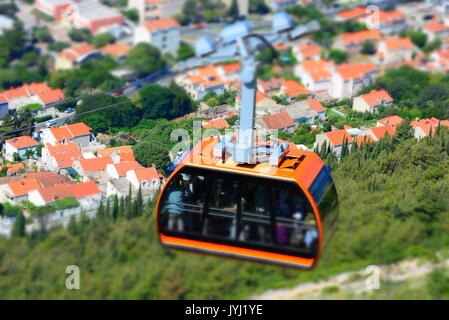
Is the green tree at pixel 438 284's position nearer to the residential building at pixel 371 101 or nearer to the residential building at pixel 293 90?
the residential building at pixel 371 101

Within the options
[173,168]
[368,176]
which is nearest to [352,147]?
[368,176]

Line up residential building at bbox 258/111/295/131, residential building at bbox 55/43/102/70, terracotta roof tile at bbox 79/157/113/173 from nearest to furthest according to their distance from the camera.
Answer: terracotta roof tile at bbox 79/157/113/173 → residential building at bbox 258/111/295/131 → residential building at bbox 55/43/102/70

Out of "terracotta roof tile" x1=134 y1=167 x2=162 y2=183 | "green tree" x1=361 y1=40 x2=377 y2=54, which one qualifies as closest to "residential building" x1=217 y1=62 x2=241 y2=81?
"green tree" x1=361 y1=40 x2=377 y2=54

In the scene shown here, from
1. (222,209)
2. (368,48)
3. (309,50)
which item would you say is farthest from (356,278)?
(368,48)

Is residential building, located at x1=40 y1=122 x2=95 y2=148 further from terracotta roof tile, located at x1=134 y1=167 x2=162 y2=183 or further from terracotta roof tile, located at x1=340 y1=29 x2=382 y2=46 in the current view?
terracotta roof tile, located at x1=340 y1=29 x2=382 y2=46

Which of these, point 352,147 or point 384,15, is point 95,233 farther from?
point 384,15

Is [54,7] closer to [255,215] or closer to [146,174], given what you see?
[146,174]
